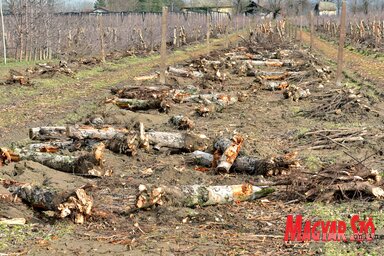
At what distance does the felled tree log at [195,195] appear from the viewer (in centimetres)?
578

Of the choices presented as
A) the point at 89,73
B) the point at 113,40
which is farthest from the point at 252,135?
the point at 113,40

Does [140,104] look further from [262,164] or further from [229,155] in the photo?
[262,164]

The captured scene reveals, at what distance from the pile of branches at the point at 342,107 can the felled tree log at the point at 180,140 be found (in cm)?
385

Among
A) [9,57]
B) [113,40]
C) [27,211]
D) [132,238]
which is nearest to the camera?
[132,238]

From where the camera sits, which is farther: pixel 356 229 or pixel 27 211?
pixel 27 211

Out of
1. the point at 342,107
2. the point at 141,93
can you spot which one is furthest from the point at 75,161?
the point at 342,107

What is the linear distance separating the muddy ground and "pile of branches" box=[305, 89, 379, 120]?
0.03 metres

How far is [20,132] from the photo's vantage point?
10.3m

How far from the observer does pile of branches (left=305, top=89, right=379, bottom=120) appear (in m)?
11.3

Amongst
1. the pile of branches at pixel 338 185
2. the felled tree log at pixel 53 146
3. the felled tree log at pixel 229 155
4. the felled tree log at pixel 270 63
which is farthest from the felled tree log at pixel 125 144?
the felled tree log at pixel 270 63

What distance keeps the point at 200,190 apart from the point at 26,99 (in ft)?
30.7

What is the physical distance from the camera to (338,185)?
6.19 meters

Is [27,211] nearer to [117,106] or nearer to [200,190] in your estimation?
[200,190]

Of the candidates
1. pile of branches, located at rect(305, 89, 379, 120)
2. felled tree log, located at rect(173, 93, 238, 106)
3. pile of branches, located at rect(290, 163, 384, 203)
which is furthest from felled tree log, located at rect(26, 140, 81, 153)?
pile of branches, located at rect(305, 89, 379, 120)
